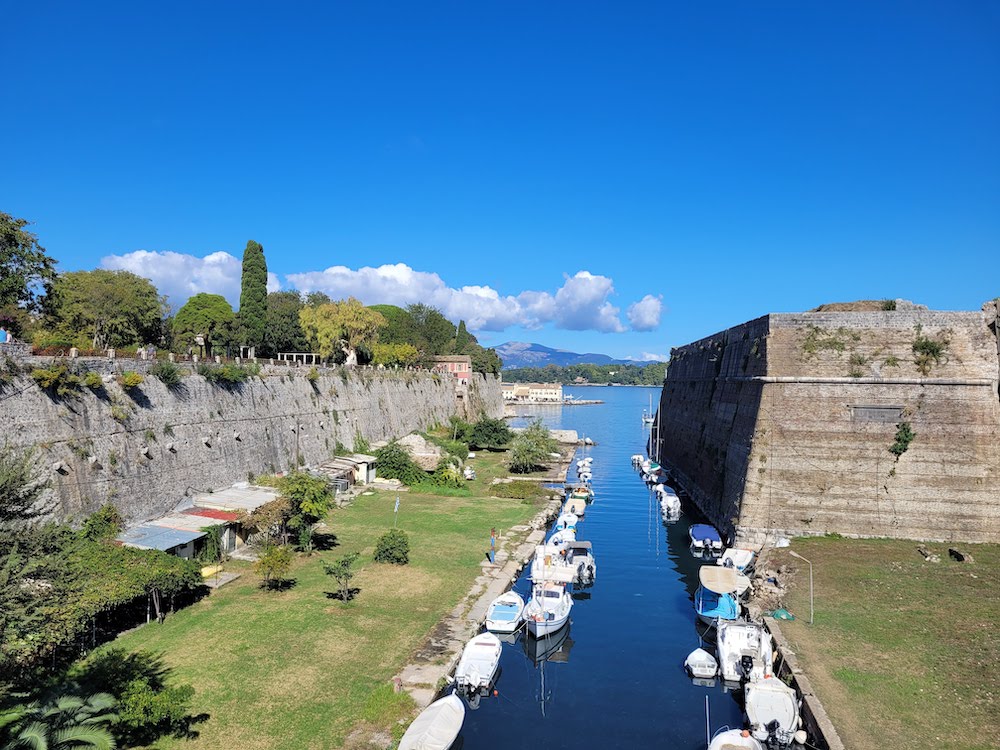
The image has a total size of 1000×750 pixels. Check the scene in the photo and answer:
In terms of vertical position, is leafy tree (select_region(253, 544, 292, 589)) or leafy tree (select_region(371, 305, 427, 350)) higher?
leafy tree (select_region(371, 305, 427, 350))

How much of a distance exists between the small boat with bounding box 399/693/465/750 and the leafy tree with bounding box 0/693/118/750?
5220 mm

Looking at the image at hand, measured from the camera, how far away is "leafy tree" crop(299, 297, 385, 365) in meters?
56.1

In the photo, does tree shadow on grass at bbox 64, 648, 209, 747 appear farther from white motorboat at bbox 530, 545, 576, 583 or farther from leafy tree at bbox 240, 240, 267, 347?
leafy tree at bbox 240, 240, 267, 347

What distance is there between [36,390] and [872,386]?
30.7 metres

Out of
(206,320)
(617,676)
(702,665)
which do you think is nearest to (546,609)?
(617,676)

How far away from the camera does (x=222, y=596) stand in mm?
18688

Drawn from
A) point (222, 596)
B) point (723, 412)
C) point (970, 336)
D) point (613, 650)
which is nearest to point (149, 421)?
point (222, 596)

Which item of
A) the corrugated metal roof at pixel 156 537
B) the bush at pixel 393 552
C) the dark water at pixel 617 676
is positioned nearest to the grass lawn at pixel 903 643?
the dark water at pixel 617 676

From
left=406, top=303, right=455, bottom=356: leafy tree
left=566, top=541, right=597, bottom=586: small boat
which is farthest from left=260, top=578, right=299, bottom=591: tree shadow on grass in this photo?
left=406, top=303, right=455, bottom=356: leafy tree

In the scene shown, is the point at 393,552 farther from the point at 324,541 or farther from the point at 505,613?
the point at 505,613

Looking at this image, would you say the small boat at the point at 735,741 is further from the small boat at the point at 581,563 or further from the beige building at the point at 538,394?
the beige building at the point at 538,394

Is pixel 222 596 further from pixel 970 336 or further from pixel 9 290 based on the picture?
pixel 970 336

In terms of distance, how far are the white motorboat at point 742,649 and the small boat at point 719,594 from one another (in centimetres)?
236

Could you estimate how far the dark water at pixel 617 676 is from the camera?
1400cm
